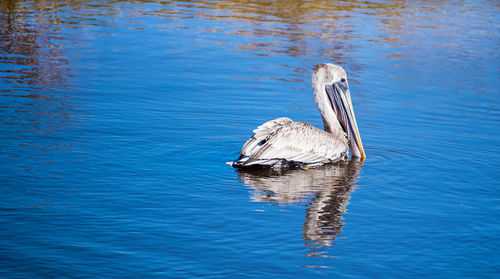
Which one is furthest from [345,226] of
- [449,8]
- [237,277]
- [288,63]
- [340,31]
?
[449,8]

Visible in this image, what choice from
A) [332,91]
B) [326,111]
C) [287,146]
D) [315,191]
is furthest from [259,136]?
[332,91]

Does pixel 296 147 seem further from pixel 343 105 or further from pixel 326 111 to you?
pixel 343 105

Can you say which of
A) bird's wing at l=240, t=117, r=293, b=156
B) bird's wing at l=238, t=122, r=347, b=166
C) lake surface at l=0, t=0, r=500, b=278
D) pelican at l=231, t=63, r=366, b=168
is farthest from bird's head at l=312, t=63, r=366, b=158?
bird's wing at l=240, t=117, r=293, b=156

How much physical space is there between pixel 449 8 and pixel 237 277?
2065cm

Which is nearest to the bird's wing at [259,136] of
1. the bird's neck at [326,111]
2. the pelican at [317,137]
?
the pelican at [317,137]

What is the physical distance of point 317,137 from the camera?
718 cm

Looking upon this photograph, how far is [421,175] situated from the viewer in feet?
23.0

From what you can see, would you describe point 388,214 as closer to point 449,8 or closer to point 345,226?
point 345,226

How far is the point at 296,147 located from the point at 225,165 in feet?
2.53

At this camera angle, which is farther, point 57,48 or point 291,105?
point 57,48

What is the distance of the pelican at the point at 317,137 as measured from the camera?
683 cm

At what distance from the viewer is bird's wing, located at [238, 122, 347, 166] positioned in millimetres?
6797

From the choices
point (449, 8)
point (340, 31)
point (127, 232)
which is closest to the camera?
point (127, 232)

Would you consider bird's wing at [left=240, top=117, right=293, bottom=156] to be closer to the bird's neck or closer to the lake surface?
the lake surface
